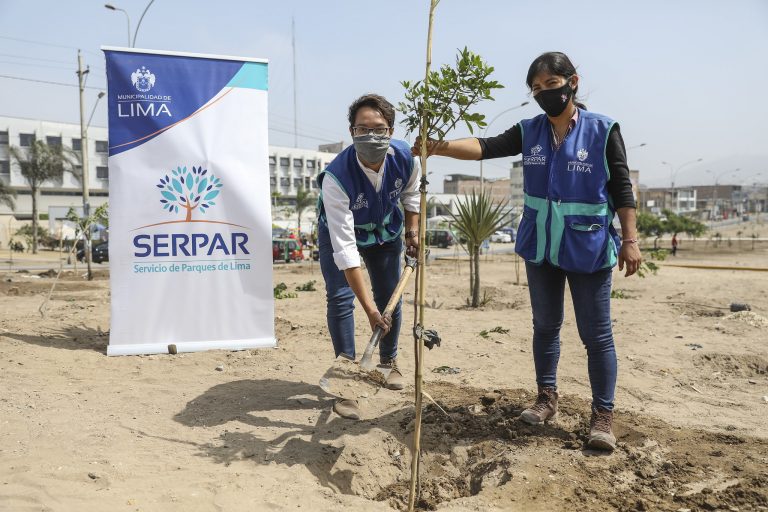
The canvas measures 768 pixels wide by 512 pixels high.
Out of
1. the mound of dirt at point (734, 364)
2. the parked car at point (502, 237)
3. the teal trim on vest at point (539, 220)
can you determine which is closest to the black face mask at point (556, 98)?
the teal trim on vest at point (539, 220)

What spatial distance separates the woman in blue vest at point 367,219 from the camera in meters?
3.06

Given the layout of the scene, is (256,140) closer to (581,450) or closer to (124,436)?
(124,436)

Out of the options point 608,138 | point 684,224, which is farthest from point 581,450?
point 684,224

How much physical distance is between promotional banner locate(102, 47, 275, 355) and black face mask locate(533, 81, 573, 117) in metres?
2.86

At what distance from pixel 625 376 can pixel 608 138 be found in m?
2.32

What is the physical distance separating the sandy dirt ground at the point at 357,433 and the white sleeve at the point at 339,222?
929mm

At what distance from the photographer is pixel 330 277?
3555 mm

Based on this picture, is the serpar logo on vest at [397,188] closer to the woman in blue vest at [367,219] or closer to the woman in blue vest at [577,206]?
the woman in blue vest at [367,219]

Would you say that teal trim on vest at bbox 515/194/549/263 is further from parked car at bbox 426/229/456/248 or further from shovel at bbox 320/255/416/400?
parked car at bbox 426/229/456/248

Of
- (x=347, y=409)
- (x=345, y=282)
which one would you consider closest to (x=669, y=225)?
(x=345, y=282)

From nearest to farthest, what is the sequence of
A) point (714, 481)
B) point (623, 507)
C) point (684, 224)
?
point (623, 507) → point (714, 481) → point (684, 224)

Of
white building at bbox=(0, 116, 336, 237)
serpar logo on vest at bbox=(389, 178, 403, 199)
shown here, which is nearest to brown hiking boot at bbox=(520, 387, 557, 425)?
serpar logo on vest at bbox=(389, 178, 403, 199)

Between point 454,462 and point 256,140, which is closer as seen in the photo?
point 454,462

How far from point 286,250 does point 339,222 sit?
2197 centimetres
